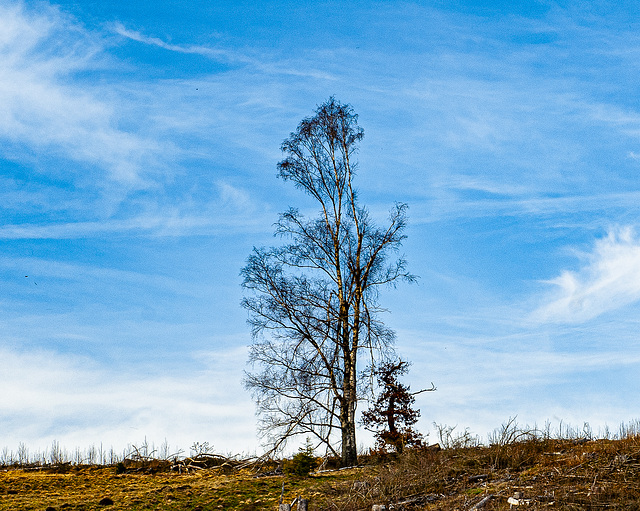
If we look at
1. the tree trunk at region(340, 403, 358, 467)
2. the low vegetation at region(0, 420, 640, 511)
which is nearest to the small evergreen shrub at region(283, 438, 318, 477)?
the low vegetation at region(0, 420, 640, 511)

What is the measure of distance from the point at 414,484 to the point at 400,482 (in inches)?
10.6

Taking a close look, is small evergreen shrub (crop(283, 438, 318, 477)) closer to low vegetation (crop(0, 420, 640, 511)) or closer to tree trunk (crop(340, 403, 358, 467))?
low vegetation (crop(0, 420, 640, 511))

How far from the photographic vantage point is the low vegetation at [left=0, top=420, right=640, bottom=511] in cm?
1023

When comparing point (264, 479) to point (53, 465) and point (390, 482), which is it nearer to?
point (390, 482)

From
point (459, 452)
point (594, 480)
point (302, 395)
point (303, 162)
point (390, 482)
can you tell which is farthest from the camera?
point (303, 162)

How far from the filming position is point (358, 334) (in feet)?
58.7

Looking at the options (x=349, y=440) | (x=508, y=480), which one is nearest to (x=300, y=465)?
(x=349, y=440)

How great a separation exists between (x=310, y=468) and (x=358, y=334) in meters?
4.20

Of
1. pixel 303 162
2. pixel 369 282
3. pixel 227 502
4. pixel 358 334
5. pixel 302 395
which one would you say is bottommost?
pixel 227 502

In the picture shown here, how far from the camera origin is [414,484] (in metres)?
11.5

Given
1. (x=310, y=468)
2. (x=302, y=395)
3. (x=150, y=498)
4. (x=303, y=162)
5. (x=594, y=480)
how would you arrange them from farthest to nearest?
(x=303, y=162)
(x=302, y=395)
(x=310, y=468)
(x=150, y=498)
(x=594, y=480)

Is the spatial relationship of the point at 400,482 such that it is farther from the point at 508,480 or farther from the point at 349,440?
the point at 349,440

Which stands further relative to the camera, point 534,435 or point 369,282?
point 369,282

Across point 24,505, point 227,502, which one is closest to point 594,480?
point 227,502
